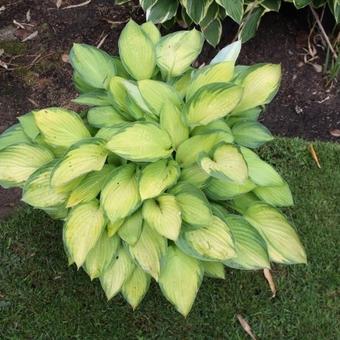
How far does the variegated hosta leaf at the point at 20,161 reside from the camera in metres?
2.22

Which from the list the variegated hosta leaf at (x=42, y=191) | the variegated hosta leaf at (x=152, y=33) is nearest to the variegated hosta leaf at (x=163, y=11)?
the variegated hosta leaf at (x=152, y=33)

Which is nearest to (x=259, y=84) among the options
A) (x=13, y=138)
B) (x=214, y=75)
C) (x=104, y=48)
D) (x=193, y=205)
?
(x=214, y=75)

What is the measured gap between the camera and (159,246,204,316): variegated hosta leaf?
220 cm

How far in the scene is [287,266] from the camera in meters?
2.87

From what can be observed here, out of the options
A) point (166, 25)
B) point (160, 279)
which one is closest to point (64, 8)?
point (166, 25)

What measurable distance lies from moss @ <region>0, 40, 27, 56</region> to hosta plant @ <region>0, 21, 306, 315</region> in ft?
4.73

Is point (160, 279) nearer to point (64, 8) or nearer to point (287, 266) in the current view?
point (287, 266)

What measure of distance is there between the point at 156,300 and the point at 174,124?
100cm

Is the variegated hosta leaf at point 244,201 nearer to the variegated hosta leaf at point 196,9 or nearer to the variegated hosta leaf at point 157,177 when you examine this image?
the variegated hosta leaf at point 157,177

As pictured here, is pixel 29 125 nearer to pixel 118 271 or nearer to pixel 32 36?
pixel 118 271

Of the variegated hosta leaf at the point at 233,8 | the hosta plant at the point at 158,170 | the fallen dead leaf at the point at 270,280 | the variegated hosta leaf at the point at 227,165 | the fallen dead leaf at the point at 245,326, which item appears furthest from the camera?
the variegated hosta leaf at the point at 233,8

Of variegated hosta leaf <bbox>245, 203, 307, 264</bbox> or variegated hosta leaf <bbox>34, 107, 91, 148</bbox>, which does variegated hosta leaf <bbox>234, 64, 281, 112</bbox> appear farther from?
variegated hosta leaf <bbox>34, 107, 91, 148</bbox>

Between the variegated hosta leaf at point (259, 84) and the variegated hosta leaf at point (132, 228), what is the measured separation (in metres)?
0.56

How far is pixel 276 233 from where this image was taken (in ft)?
7.49
